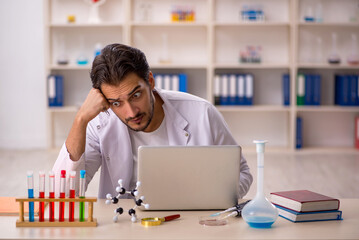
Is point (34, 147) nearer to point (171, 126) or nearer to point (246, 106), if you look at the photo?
point (246, 106)

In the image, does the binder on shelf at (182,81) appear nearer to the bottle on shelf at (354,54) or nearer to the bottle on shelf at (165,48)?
the bottle on shelf at (165,48)

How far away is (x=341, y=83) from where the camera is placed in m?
5.61

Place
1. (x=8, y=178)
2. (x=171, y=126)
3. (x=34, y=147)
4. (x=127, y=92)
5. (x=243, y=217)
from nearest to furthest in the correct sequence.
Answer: (x=243, y=217) → (x=127, y=92) → (x=171, y=126) → (x=8, y=178) → (x=34, y=147)

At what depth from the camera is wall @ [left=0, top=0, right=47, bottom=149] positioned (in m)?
5.77

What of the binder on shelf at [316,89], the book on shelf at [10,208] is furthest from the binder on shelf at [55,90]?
the book on shelf at [10,208]

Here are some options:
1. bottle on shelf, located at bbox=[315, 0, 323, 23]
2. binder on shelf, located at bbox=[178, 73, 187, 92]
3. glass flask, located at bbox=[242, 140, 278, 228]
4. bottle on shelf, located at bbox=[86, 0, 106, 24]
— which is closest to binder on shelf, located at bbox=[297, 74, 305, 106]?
bottle on shelf, located at bbox=[315, 0, 323, 23]

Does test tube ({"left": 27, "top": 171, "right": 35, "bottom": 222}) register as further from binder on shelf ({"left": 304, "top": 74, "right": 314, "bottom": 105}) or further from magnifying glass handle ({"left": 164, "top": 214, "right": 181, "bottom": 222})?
binder on shelf ({"left": 304, "top": 74, "right": 314, "bottom": 105})

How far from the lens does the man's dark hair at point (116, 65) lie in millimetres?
1917

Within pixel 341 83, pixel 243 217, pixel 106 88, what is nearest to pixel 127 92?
pixel 106 88

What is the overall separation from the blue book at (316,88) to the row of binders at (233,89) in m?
0.63

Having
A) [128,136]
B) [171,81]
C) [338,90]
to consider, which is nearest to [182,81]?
[171,81]

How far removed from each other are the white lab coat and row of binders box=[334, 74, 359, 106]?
3.71m

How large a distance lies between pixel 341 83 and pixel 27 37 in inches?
129

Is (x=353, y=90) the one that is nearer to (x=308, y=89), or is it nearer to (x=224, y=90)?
(x=308, y=89)
